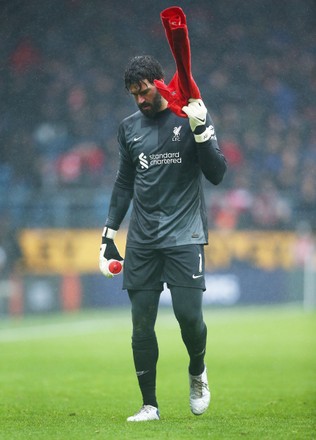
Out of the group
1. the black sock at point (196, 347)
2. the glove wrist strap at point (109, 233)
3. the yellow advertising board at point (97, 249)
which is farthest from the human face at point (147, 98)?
the yellow advertising board at point (97, 249)

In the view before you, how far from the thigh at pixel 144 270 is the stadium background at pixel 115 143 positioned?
7631 millimetres

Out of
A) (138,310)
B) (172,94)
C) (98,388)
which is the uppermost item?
(172,94)

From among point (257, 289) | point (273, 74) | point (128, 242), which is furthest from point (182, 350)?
point (273, 74)

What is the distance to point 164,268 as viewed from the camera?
19.0 feet

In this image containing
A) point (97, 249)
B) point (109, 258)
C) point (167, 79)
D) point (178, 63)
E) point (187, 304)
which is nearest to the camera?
point (178, 63)

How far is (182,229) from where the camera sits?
575 cm

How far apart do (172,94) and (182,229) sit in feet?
2.47

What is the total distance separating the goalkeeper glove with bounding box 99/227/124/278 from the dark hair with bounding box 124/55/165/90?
3.13ft

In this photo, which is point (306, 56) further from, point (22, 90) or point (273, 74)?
point (22, 90)

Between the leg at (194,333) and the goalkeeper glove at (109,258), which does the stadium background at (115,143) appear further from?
the leg at (194,333)

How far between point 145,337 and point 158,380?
8.87 ft

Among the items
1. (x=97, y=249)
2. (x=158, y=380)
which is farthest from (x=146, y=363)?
(x=97, y=249)

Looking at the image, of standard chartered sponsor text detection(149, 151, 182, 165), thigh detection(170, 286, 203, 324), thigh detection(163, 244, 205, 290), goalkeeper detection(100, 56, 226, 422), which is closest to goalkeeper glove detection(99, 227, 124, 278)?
goalkeeper detection(100, 56, 226, 422)

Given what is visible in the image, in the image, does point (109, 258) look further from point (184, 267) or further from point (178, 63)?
point (178, 63)
